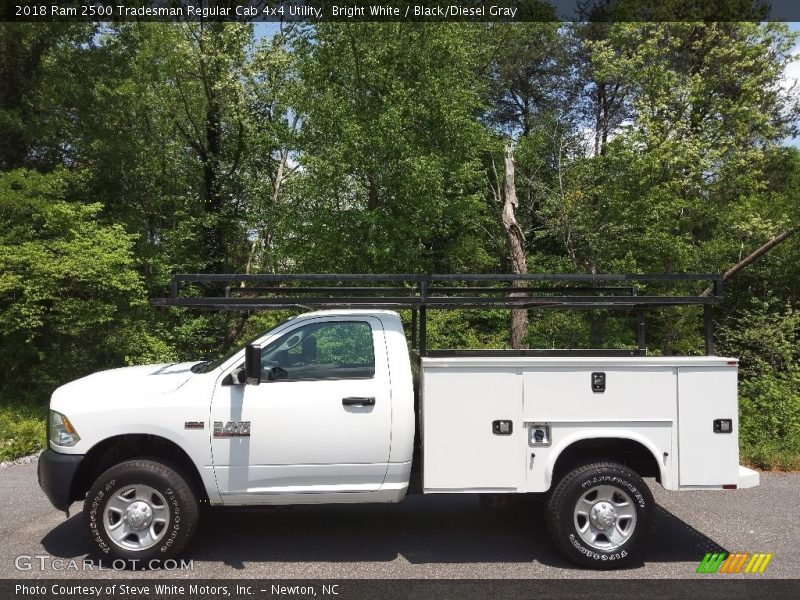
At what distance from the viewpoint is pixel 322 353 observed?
5.43 metres

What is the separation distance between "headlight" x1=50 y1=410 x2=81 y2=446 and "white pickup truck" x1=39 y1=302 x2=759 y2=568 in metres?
0.01

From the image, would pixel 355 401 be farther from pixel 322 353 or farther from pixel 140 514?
pixel 140 514

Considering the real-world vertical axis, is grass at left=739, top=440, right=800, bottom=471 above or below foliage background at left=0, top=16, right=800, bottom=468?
below

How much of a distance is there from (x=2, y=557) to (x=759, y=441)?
9302 millimetres

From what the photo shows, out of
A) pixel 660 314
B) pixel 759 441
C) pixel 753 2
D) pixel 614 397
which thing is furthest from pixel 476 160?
pixel 614 397

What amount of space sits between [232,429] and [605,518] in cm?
289

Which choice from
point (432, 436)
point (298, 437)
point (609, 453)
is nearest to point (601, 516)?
point (609, 453)

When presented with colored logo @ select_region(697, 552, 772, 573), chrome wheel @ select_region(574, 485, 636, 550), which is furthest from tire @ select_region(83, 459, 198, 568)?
colored logo @ select_region(697, 552, 772, 573)

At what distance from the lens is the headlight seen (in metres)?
5.12

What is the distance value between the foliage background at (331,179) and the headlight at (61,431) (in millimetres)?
9169

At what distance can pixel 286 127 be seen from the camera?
20.8 metres

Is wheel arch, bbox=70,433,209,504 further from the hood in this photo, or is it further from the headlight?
the hood

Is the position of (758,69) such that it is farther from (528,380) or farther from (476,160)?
(528,380)

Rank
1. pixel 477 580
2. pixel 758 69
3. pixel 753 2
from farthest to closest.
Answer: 1. pixel 753 2
2. pixel 758 69
3. pixel 477 580
